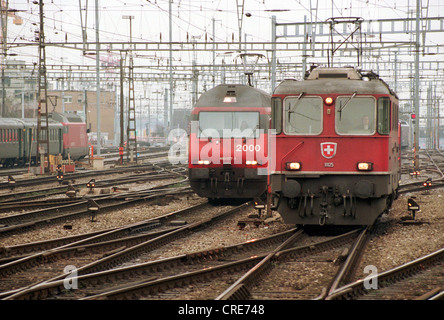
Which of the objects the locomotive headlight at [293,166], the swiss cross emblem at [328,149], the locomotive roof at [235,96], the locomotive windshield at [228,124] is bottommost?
the locomotive headlight at [293,166]

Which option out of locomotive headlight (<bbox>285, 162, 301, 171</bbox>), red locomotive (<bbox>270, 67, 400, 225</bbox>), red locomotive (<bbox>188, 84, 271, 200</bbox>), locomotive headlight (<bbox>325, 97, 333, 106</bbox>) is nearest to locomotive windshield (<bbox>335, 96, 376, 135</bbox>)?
red locomotive (<bbox>270, 67, 400, 225</bbox>)

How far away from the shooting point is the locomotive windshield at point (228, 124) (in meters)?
16.7

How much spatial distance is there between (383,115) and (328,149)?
46.9 inches

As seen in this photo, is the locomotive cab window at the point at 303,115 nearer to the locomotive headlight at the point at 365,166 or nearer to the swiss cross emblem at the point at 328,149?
the swiss cross emblem at the point at 328,149

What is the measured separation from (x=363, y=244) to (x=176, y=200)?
8.79 m

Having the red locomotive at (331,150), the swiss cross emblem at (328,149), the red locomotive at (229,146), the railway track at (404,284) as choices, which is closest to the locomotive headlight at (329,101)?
the red locomotive at (331,150)

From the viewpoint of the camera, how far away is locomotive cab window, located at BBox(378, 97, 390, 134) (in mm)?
11828

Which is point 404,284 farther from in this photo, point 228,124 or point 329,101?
point 228,124

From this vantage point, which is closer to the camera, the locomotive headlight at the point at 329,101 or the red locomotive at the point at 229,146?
the locomotive headlight at the point at 329,101

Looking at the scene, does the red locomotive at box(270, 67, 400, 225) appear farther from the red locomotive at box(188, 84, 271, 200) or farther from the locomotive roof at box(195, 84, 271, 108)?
the locomotive roof at box(195, 84, 271, 108)

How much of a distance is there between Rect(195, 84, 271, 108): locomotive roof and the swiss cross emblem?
5076 mm

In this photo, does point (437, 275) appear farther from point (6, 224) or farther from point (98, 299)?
point (6, 224)

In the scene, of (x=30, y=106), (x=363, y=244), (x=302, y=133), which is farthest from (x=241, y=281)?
(x=30, y=106)

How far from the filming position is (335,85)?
39.5 ft
